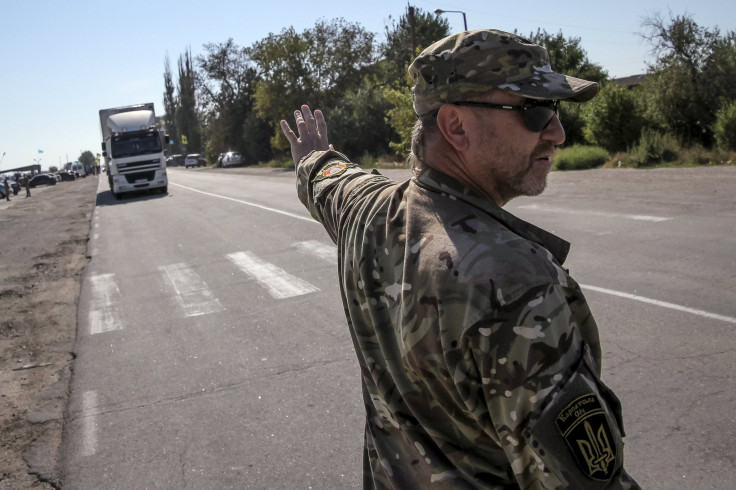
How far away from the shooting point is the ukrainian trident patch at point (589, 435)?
1.38 meters

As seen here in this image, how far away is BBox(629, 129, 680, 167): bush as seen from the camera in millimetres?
23656

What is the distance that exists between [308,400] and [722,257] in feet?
19.8

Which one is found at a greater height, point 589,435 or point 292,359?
point 589,435

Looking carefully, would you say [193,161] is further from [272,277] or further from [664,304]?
[664,304]

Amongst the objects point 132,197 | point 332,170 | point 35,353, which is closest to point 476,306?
point 332,170

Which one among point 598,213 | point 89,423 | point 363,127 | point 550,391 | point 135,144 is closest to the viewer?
point 550,391

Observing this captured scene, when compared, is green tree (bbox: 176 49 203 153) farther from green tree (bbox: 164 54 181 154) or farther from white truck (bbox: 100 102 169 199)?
white truck (bbox: 100 102 169 199)

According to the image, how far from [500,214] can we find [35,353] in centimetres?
707

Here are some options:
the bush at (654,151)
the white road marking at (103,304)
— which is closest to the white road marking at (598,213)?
the white road marking at (103,304)

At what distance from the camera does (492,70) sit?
1637 mm

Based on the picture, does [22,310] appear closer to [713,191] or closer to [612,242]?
[612,242]

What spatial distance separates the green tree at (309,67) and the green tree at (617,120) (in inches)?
1302

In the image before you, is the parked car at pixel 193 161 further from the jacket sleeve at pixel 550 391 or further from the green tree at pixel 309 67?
the jacket sleeve at pixel 550 391

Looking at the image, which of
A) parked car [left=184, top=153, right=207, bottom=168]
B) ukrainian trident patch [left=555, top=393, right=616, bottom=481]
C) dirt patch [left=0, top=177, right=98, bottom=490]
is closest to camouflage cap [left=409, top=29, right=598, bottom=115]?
ukrainian trident patch [left=555, top=393, right=616, bottom=481]
